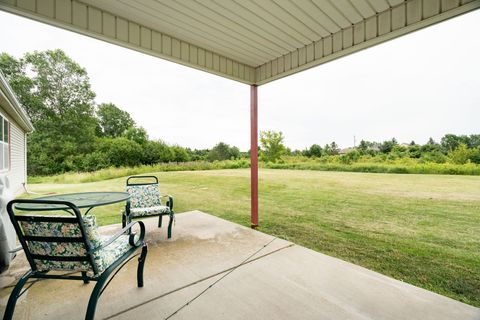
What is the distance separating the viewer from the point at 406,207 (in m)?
5.97

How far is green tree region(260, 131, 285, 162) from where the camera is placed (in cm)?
1631

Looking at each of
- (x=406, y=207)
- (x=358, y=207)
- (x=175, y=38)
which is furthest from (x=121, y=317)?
(x=406, y=207)

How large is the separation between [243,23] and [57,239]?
8.08 feet

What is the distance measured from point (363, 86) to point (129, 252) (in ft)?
41.7

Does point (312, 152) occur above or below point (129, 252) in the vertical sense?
above

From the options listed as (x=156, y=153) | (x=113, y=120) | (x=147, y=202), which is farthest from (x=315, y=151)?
(x=113, y=120)

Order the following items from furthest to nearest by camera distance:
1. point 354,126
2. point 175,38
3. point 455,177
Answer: point 354,126, point 455,177, point 175,38

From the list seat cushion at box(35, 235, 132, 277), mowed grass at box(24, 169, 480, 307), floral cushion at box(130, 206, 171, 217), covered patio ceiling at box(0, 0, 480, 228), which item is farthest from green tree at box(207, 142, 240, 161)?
seat cushion at box(35, 235, 132, 277)

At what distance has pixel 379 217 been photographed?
5285mm

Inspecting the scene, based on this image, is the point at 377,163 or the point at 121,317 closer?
the point at 121,317

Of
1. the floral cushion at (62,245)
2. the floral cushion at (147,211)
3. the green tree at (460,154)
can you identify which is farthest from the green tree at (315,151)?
the floral cushion at (62,245)

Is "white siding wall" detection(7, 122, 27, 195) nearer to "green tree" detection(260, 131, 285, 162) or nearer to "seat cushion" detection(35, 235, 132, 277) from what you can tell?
"seat cushion" detection(35, 235, 132, 277)

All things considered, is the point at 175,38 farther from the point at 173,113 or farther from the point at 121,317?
the point at 173,113

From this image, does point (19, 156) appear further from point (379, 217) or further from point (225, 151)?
point (225, 151)
